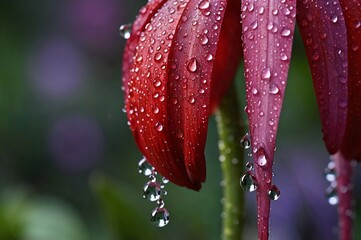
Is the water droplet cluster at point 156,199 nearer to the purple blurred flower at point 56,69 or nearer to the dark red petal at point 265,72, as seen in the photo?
the dark red petal at point 265,72

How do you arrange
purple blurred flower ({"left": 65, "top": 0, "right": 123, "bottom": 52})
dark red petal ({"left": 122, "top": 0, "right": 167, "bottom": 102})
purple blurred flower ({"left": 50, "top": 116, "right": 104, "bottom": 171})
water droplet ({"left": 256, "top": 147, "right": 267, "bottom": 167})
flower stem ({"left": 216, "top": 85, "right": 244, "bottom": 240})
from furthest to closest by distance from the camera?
purple blurred flower ({"left": 65, "top": 0, "right": 123, "bottom": 52}), purple blurred flower ({"left": 50, "top": 116, "right": 104, "bottom": 171}), flower stem ({"left": 216, "top": 85, "right": 244, "bottom": 240}), dark red petal ({"left": 122, "top": 0, "right": 167, "bottom": 102}), water droplet ({"left": 256, "top": 147, "right": 267, "bottom": 167})

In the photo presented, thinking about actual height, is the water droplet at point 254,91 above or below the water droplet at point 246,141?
above

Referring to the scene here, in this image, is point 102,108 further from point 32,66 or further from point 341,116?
point 341,116

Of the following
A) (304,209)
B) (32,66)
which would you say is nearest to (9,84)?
(32,66)

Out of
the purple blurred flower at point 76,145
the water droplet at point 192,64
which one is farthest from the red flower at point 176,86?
the purple blurred flower at point 76,145

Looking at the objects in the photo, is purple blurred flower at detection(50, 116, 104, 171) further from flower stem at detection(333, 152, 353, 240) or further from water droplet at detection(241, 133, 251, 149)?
water droplet at detection(241, 133, 251, 149)

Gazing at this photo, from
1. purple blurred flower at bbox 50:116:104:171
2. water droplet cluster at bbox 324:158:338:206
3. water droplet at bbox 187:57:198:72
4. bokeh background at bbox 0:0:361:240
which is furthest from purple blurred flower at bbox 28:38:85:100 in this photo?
water droplet at bbox 187:57:198:72
